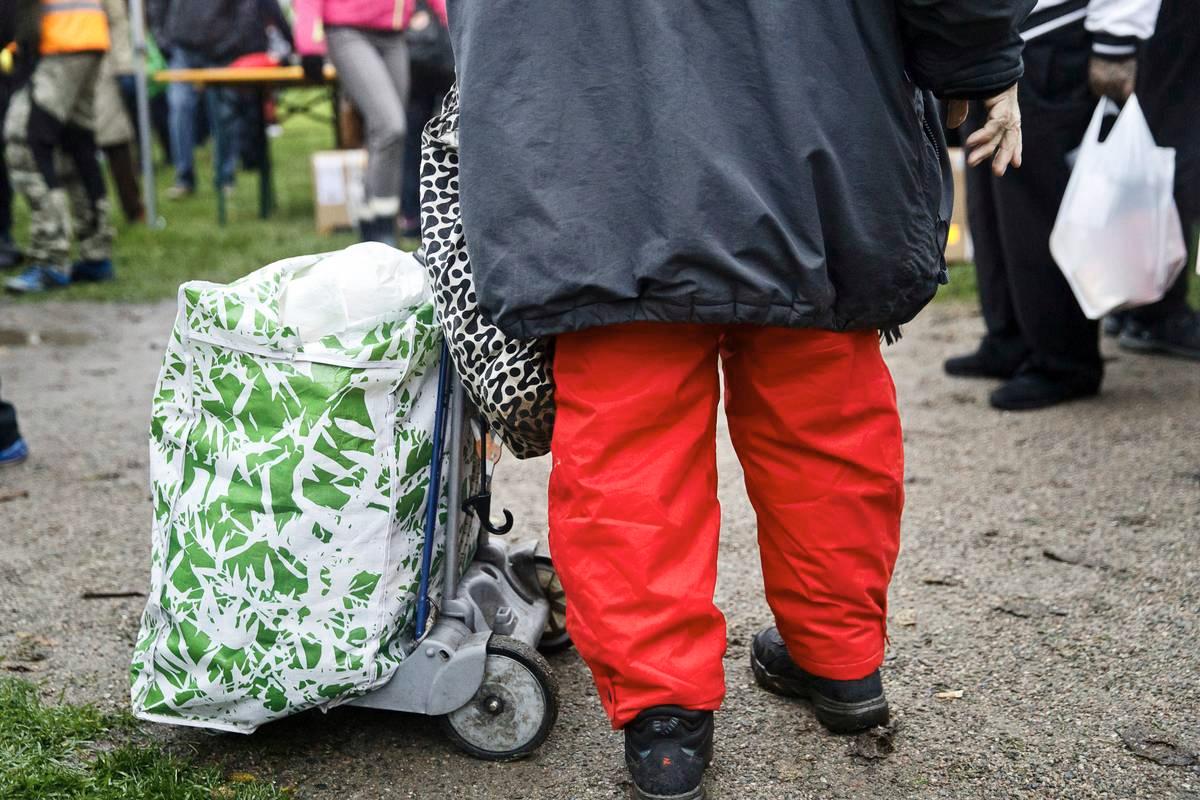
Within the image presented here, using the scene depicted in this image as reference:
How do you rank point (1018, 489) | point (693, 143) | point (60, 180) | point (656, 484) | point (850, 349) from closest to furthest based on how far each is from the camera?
point (693, 143) < point (656, 484) < point (850, 349) < point (1018, 489) < point (60, 180)

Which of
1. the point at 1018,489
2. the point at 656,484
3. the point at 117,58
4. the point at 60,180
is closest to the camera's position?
the point at 656,484

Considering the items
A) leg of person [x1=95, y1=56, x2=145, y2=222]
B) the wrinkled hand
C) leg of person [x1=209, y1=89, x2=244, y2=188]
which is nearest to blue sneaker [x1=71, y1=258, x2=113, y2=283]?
leg of person [x1=95, y1=56, x2=145, y2=222]

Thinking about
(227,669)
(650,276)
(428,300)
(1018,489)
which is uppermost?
(650,276)

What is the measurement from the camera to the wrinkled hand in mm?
1875

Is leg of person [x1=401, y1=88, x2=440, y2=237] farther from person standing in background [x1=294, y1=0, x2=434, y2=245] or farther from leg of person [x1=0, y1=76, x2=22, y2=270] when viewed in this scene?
leg of person [x1=0, y1=76, x2=22, y2=270]

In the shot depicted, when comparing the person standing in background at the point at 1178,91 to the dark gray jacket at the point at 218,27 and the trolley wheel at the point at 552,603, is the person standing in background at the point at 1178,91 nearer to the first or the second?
the trolley wheel at the point at 552,603

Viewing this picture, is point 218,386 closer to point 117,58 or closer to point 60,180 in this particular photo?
point 60,180

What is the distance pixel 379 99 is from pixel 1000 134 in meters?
4.96

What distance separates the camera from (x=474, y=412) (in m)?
2.14

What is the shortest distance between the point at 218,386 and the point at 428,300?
13.8 inches

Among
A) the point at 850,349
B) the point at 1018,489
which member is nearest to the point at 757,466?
the point at 850,349

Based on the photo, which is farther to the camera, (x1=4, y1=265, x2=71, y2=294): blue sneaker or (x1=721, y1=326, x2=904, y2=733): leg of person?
(x1=4, y1=265, x2=71, y2=294): blue sneaker

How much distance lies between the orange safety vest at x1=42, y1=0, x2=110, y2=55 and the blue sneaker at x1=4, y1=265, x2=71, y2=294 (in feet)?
3.91

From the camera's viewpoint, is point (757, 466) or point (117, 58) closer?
point (757, 466)
